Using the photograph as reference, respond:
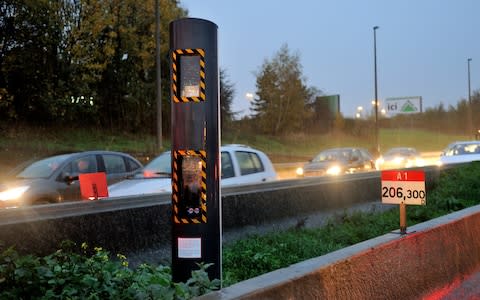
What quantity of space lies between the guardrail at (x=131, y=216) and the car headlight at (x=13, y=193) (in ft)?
16.3

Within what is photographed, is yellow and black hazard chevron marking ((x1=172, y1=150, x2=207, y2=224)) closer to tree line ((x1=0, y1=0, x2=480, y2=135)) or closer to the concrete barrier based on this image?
the concrete barrier

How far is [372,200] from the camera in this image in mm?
10406

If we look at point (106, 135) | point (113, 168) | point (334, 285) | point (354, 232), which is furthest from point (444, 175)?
point (106, 135)

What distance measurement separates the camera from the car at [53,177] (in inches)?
436

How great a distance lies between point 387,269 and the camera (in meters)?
4.65

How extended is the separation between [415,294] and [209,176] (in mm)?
2387

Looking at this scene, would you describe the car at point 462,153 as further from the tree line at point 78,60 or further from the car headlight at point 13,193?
the tree line at point 78,60

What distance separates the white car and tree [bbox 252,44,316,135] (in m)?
53.6

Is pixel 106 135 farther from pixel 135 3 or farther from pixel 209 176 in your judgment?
pixel 209 176

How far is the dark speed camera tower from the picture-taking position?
400 cm

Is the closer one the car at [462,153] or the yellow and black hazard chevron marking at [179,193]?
the yellow and black hazard chevron marking at [179,193]

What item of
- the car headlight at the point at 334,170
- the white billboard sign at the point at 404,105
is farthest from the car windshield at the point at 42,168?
the white billboard sign at the point at 404,105

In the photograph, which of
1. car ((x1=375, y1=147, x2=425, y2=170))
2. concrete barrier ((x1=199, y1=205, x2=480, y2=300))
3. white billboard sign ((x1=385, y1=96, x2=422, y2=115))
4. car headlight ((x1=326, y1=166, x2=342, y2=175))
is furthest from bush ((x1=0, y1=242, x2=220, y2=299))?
white billboard sign ((x1=385, y1=96, x2=422, y2=115))

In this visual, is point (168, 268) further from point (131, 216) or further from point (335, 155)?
point (335, 155)
